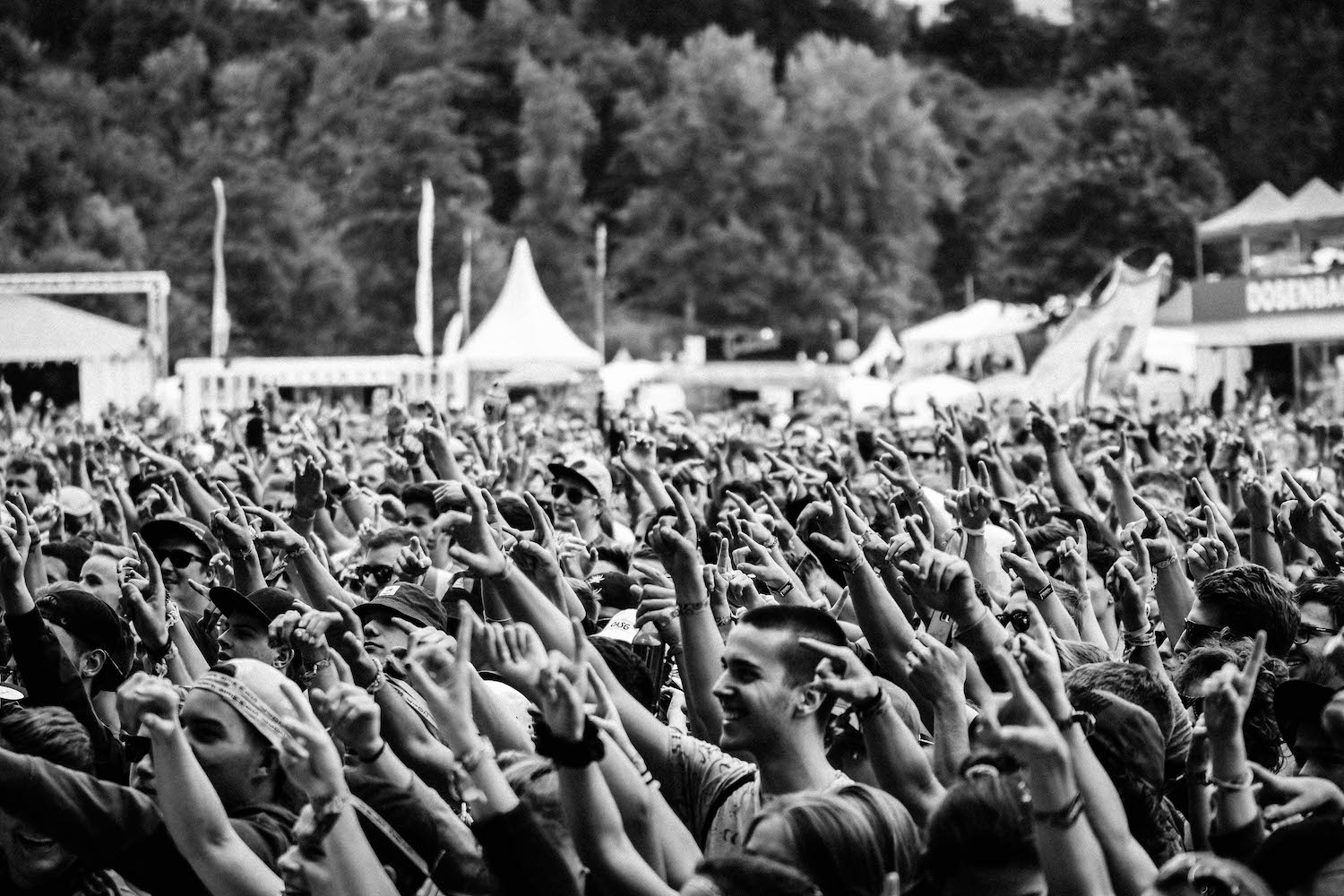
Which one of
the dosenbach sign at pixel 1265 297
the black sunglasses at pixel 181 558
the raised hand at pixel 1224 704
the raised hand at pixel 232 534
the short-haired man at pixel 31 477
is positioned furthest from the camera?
the dosenbach sign at pixel 1265 297

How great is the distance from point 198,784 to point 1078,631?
3.04 m

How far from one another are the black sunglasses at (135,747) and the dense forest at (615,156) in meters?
39.5

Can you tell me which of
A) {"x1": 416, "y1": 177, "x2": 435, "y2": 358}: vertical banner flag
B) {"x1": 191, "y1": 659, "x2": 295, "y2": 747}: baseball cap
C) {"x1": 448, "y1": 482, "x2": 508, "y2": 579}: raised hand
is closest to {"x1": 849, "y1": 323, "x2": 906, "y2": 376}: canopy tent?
{"x1": 416, "y1": 177, "x2": 435, "y2": 358}: vertical banner flag

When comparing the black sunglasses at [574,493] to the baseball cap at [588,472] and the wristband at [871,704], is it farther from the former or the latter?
the wristband at [871,704]

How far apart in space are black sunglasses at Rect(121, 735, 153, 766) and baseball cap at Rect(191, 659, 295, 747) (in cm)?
52

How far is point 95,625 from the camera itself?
16.3 ft

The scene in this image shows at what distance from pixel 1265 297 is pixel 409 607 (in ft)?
81.4

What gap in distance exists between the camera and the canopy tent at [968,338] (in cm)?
3759

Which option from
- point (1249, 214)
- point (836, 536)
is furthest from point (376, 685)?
point (1249, 214)

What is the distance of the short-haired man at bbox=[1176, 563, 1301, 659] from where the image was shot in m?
5.12

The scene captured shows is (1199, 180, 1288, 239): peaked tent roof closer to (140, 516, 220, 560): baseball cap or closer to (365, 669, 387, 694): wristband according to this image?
(140, 516, 220, 560): baseball cap

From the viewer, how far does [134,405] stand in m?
25.8

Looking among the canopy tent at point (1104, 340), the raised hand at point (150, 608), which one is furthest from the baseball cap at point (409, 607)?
the canopy tent at point (1104, 340)

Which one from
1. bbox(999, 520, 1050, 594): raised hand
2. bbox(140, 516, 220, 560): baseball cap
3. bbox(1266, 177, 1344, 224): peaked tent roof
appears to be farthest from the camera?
bbox(1266, 177, 1344, 224): peaked tent roof
